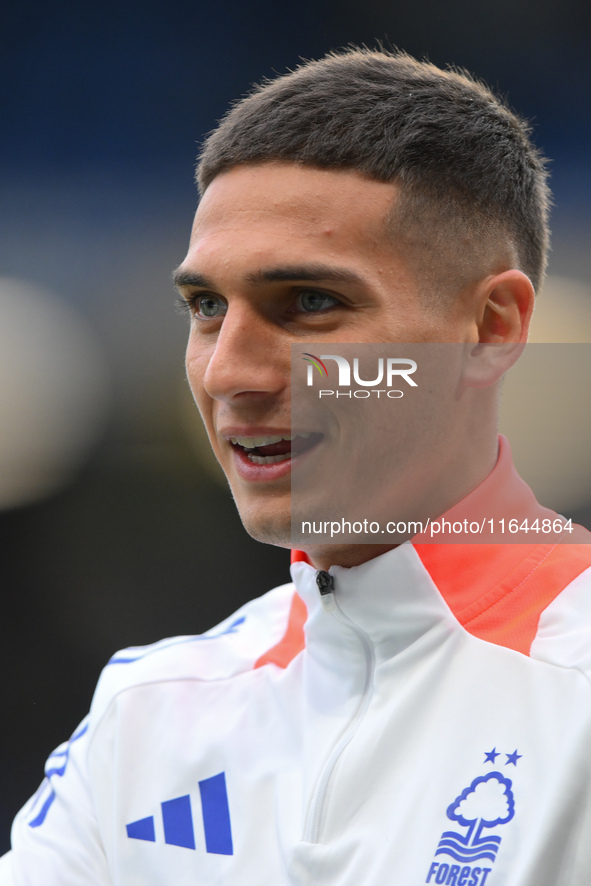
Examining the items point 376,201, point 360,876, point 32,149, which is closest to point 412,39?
point 32,149

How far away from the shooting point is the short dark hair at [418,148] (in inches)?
38.0

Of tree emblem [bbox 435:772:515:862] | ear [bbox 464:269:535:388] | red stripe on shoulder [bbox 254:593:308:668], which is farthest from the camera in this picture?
red stripe on shoulder [bbox 254:593:308:668]

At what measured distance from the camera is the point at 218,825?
98 centimetres

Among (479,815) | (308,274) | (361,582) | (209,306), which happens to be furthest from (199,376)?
(479,815)

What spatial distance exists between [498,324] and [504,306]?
0.9 inches

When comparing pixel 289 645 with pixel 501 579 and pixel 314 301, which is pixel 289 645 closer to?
pixel 501 579

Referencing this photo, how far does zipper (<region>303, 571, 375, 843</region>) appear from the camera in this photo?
2.93 ft

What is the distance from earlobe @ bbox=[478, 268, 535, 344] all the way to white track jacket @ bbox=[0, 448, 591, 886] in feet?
0.52

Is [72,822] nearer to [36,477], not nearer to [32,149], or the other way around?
[36,477]

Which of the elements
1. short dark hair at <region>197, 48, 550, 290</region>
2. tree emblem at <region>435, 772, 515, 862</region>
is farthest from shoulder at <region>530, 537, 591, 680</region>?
short dark hair at <region>197, 48, 550, 290</region>

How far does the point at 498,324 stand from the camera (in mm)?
1017

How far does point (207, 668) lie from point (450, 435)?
0.47m

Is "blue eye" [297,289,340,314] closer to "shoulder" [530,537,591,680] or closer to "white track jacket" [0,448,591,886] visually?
"white track jacket" [0,448,591,886]

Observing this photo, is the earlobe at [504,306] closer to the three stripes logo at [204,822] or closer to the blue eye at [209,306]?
the blue eye at [209,306]
